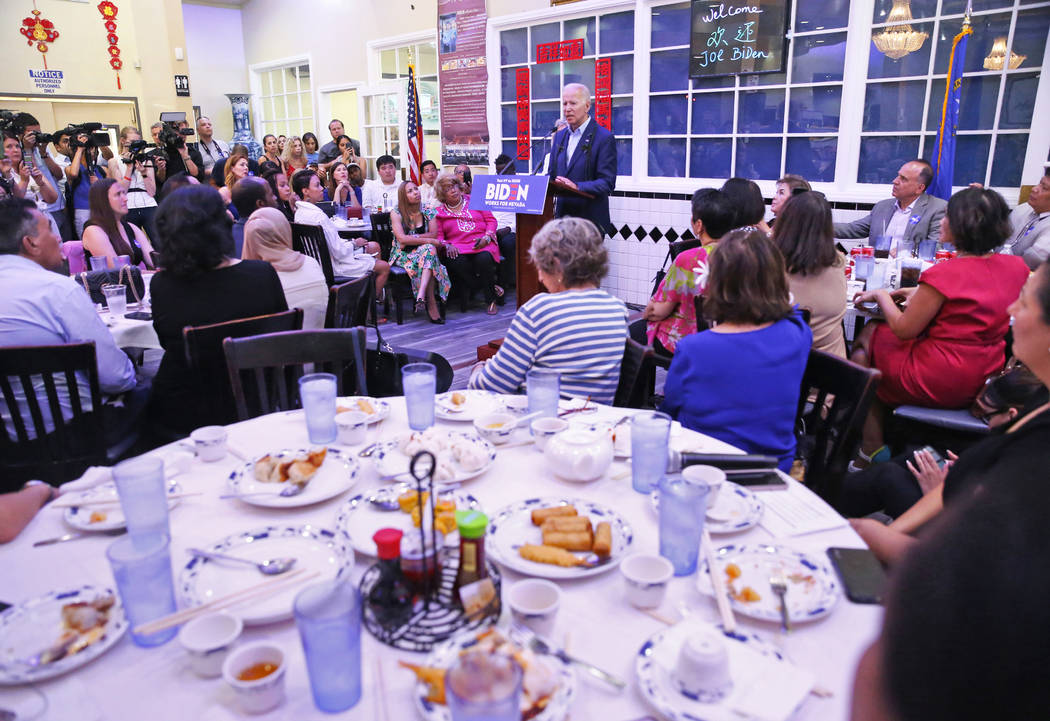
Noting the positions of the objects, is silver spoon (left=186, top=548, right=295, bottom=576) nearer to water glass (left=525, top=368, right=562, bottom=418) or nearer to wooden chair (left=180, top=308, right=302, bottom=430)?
water glass (left=525, top=368, right=562, bottom=418)

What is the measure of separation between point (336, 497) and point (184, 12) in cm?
1369

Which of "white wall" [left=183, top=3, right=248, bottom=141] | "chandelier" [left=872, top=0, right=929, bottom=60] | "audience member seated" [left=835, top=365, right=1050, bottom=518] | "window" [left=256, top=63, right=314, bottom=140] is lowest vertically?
"audience member seated" [left=835, top=365, right=1050, bottom=518]

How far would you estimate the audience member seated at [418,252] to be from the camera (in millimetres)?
6109

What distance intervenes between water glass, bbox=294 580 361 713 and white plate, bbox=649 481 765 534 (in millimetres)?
642

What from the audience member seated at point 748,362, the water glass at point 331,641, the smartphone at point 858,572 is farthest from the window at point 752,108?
the water glass at point 331,641

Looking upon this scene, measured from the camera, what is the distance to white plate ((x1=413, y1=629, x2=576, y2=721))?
2.62ft

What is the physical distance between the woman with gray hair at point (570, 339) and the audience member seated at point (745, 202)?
4.20ft

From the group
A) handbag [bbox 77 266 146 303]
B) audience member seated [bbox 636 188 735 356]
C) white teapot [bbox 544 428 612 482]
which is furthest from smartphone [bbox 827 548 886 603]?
handbag [bbox 77 266 146 303]

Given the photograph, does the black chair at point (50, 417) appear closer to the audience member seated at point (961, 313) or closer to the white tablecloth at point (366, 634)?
the white tablecloth at point (366, 634)

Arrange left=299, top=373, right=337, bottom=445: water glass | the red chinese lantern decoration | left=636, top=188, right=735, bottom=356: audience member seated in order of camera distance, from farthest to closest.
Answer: the red chinese lantern decoration
left=636, top=188, right=735, bottom=356: audience member seated
left=299, top=373, right=337, bottom=445: water glass

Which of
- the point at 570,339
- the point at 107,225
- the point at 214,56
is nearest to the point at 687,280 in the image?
the point at 570,339

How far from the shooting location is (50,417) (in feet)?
7.57

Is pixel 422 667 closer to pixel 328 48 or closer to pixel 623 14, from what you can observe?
pixel 623 14

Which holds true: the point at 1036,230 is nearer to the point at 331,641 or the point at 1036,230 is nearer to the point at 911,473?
the point at 911,473
